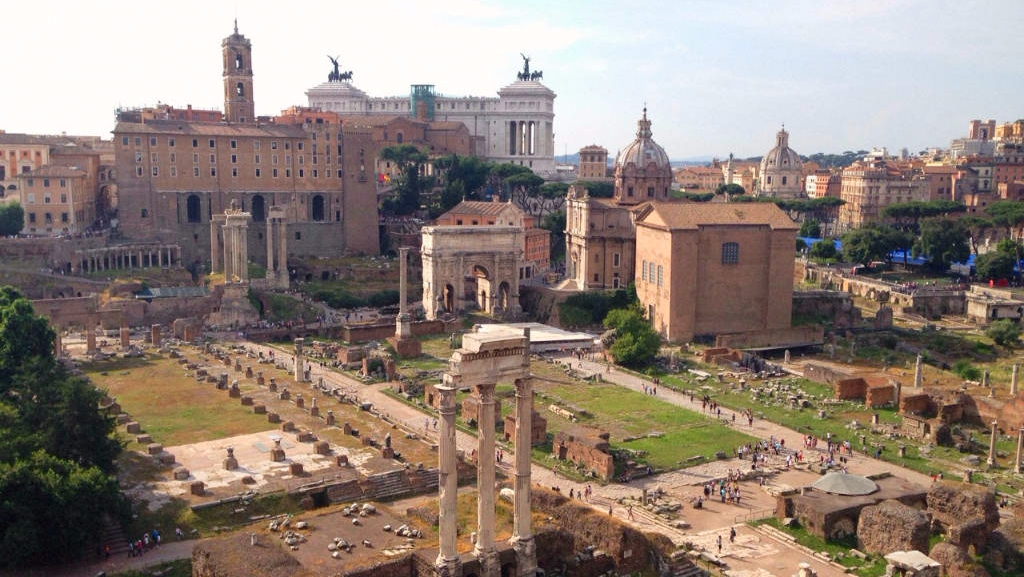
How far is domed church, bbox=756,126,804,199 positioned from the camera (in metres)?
119

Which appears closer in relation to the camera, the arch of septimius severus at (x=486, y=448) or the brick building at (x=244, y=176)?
the arch of septimius severus at (x=486, y=448)

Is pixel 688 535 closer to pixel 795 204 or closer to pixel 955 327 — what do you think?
pixel 955 327

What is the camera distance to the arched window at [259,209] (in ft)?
244

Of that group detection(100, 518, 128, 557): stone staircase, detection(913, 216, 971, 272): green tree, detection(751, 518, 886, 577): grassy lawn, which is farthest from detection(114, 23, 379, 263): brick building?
detection(751, 518, 886, 577): grassy lawn

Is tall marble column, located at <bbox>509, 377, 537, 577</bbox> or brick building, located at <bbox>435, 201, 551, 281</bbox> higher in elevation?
brick building, located at <bbox>435, 201, 551, 281</bbox>

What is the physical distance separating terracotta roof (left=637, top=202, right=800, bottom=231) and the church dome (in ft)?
43.2

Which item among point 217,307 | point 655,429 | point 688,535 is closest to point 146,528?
point 688,535

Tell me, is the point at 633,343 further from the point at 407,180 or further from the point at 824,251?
the point at 824,251

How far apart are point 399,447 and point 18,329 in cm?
1800

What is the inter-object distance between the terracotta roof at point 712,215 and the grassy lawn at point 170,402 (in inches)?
1074

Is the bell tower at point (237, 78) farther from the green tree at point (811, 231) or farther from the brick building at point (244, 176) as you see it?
the green tree at point (811, 231)

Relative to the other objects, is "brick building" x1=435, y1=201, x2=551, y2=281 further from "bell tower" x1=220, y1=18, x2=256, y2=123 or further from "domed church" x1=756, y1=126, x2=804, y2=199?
"domed church" x1=756, y1=126, x2=804, y2=199

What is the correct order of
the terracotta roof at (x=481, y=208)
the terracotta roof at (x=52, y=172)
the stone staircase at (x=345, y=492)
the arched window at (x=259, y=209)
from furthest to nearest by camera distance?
the arched window at (x=259, y=209) < the terracotta roof at (x=481, y=208) < the terracotta roof at (x=52, y=172) < the stone staircase at (x=345, y=492)

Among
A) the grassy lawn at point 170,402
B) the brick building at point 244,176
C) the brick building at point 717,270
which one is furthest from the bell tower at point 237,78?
the brick building at point 717,270
